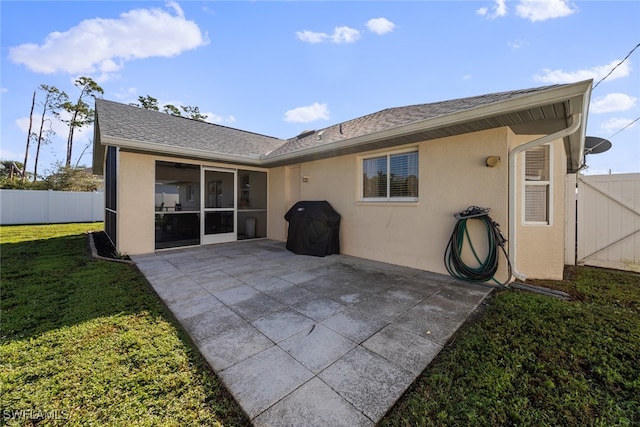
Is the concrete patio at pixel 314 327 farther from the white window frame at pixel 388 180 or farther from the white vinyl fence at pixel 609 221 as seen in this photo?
the white vinyl fence at pixel 609 221

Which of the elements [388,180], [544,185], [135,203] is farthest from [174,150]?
[544,185]

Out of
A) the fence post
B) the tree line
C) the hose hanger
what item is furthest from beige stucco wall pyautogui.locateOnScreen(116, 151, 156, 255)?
the tree line

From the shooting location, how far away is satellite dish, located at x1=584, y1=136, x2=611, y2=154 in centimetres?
691

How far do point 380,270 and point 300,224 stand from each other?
2.47 m

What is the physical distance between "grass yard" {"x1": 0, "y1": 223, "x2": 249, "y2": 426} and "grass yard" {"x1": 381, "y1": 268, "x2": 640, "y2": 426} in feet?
4.82

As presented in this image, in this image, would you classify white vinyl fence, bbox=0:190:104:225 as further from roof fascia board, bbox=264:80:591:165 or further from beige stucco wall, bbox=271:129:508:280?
roof fascia board, bbox=264:80:591:165

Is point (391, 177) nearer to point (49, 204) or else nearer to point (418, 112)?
point (418, 112)

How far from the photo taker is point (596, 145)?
7.17 m

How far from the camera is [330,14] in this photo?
650 cm

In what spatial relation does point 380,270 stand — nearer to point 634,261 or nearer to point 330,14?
point 634,261

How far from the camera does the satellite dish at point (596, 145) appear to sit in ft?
22.7

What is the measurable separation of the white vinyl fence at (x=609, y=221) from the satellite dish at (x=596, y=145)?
1839 mm

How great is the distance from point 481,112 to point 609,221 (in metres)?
4.87

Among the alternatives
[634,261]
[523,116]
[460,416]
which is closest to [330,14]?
[523,116]
